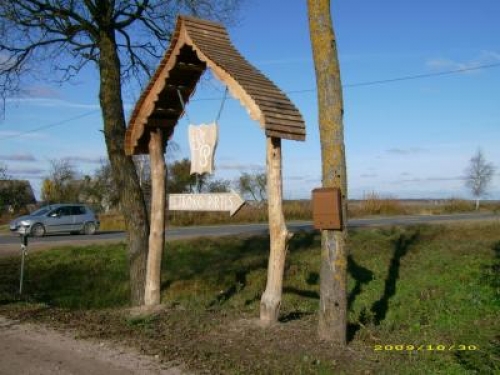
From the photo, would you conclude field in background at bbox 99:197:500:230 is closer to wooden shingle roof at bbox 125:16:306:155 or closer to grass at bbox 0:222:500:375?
grass at bbox 0:222:500:375

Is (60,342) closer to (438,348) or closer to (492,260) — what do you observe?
(438,348)

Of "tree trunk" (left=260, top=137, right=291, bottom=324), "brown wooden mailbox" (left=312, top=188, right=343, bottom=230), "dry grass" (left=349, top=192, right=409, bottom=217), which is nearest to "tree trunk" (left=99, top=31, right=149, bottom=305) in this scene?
"tree trunk" (left=260, top=137, right=291, bottom=324)

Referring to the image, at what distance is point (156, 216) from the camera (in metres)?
9.04

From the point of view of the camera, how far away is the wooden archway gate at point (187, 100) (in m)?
7.30

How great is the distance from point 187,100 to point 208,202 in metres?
1.71

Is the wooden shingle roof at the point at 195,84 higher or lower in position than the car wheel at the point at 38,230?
higher

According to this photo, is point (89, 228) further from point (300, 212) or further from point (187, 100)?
point (187, 100)

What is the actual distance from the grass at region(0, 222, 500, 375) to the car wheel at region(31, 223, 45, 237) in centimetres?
891

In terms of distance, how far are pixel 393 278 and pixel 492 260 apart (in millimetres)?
2686

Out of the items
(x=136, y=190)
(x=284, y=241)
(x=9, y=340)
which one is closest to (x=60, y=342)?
(x=9, y=340)

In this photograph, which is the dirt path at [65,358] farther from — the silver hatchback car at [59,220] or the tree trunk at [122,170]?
the silver hatchback car at [59,220]

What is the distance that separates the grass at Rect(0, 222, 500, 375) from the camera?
6.35 m
